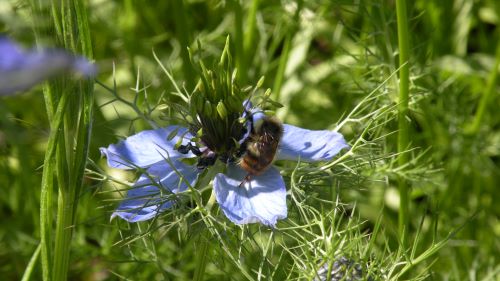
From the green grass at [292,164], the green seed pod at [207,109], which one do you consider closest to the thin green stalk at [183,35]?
the green grass at [292,164]

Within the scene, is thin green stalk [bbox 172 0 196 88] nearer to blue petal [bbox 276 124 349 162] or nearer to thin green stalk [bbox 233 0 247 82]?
thin green stalk [bbox 233 0 247 82]

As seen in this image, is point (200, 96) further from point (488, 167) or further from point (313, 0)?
point (488, 167)

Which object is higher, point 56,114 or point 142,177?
point 56,114

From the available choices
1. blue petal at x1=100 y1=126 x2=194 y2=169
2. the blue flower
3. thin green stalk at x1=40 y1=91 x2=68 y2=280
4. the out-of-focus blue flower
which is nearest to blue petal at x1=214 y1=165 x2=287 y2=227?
the blue flower

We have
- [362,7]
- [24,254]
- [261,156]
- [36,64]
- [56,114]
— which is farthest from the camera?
[24,254]

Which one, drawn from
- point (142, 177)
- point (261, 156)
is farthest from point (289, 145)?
point (142, 177)

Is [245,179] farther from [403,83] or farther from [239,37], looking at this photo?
[239,37]
